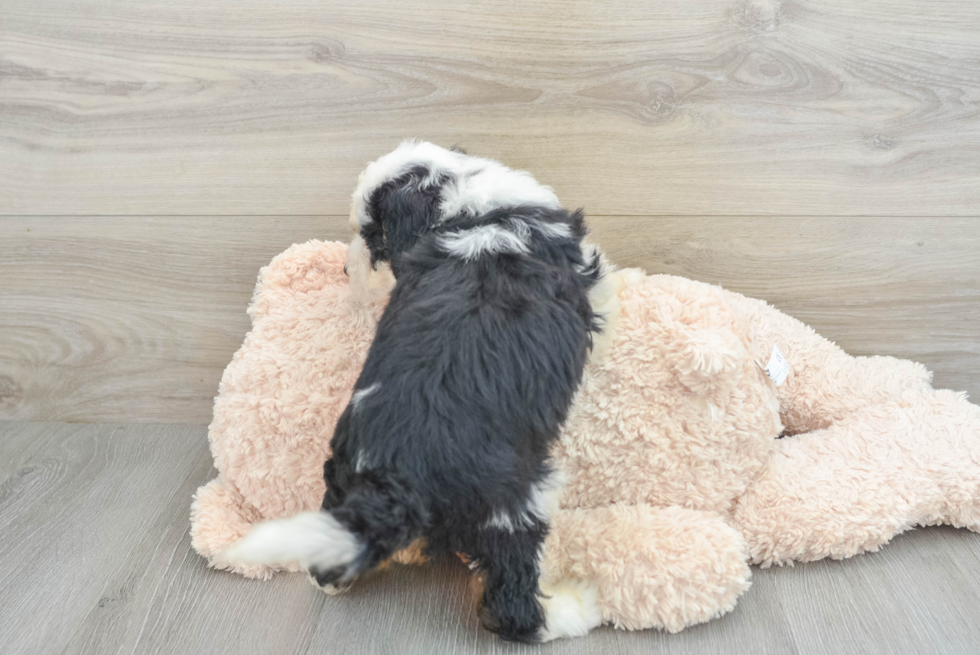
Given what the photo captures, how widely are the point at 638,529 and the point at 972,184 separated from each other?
960mm

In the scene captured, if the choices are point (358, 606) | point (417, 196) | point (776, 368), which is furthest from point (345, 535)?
point (776, 368)

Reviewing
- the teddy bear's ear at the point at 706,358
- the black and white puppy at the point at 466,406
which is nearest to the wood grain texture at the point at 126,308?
the black and white puppy at the point at 466,406

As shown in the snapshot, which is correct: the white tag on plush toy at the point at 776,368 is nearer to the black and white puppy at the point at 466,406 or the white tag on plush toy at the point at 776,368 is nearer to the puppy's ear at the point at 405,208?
the black and white puppy at the point at 466,406

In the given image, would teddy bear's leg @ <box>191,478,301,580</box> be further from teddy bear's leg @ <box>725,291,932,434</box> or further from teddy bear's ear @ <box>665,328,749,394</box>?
teddy bear's leg @ <box>725,291,932,434</box>

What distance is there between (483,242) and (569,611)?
543mm

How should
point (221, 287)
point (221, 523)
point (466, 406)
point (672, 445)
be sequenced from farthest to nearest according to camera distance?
point (221, 287) < point (221, 523) < point (672, 445) < point (466, 406)

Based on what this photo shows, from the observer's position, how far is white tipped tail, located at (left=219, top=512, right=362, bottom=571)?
2.37 feet

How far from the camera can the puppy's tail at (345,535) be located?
28.7 inches

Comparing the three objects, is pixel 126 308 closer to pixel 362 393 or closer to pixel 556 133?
pixel 362 393

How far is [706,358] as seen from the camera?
100cm

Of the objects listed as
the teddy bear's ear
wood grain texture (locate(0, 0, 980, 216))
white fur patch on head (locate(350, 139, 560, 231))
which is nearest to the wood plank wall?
wood grain texture (locate(0, 0, 980, 216))

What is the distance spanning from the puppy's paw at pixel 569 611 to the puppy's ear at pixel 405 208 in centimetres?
55

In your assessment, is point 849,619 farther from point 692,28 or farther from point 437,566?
point 692,28

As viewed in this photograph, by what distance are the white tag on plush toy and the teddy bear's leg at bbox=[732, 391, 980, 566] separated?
13cm
